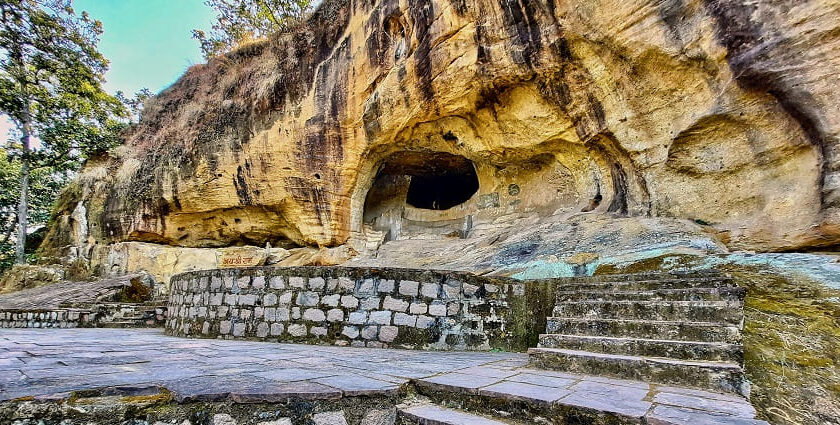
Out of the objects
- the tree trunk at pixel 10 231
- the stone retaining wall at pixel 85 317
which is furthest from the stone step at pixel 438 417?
the tree trunk at pixel 10 231

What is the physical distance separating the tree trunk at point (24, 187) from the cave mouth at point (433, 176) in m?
14.2

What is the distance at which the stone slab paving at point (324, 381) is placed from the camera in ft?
5.47

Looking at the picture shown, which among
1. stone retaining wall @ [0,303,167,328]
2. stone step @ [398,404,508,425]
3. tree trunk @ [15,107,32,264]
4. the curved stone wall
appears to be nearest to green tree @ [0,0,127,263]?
tree trunk @ [15,107,32,264]

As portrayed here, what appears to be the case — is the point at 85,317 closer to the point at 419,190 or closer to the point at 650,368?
the point at 650,368

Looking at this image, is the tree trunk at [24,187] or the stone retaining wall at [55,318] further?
the tree trunk at [24,187]

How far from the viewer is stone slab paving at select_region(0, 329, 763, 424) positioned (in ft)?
5.47

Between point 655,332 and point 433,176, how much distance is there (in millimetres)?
11069

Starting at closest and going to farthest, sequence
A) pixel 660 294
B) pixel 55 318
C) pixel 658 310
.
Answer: pixel 658 310 → pixel 660 294 → pixel 55 318

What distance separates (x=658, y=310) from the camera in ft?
9.31

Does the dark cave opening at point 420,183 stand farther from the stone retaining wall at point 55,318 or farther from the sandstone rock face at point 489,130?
the stone retaining wall at point 55,318

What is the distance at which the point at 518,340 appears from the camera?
391 cm

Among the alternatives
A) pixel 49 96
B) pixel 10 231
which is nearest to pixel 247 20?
pixel 49 96

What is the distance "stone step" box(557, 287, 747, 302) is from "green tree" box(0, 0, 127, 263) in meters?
17.8

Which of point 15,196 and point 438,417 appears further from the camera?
point 15,196
